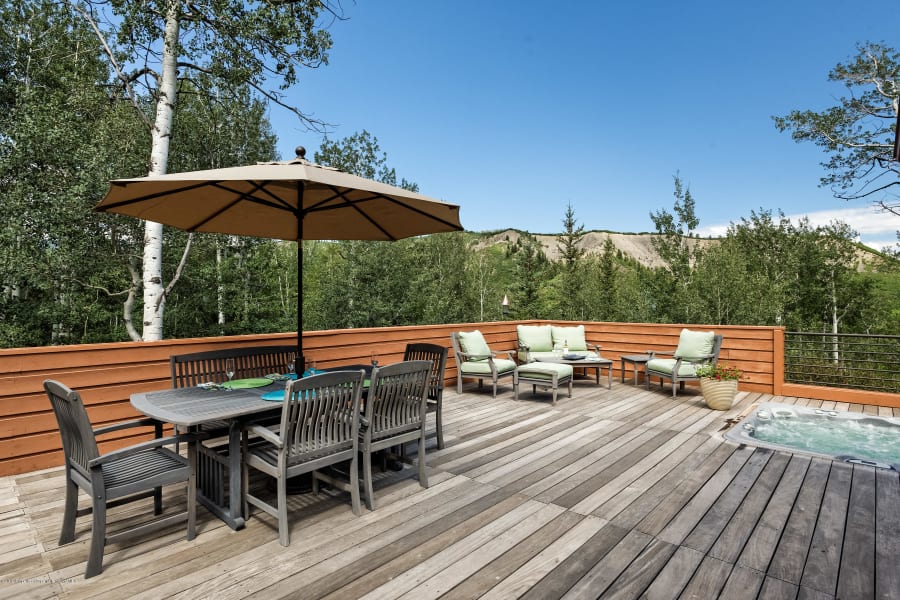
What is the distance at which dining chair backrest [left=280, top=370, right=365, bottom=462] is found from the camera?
2.16 metres

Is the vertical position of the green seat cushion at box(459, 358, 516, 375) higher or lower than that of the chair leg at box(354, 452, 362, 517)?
higher

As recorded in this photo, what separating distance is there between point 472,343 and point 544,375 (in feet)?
3.43

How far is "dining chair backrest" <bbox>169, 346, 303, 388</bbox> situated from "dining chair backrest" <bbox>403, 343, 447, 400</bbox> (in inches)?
40.4

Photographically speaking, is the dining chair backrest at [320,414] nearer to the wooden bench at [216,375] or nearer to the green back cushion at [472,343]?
the wooden bench at [216,375]

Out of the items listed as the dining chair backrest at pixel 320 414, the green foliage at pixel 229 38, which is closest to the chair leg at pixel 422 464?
the dining chair backrest at pixel 320 414

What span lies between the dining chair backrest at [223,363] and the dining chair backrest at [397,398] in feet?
2.19

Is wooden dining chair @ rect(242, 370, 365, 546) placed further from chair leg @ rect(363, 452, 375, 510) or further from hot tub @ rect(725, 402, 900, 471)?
hot tub @ rect(725, 402, 900, 471)

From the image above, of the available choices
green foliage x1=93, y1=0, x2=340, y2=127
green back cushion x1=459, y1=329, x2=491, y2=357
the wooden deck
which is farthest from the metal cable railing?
green foliage x1=93, y1=0, x2=340, y2=127

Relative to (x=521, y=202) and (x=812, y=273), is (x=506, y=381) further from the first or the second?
(x=812, y=273)

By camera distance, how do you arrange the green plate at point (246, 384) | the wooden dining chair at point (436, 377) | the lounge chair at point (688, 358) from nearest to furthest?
the green plate at point (246, 384), the wooden dining chair at point (436, 377), the lounge chair at point (688, 358)

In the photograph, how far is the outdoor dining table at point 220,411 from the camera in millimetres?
2148

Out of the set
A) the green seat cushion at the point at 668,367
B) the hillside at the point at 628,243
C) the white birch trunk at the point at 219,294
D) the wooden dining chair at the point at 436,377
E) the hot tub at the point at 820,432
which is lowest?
the hot tub at the point at 820,432

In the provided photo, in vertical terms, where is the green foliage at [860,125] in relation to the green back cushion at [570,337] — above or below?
above

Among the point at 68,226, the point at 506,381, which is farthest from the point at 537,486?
the point at 68,226
